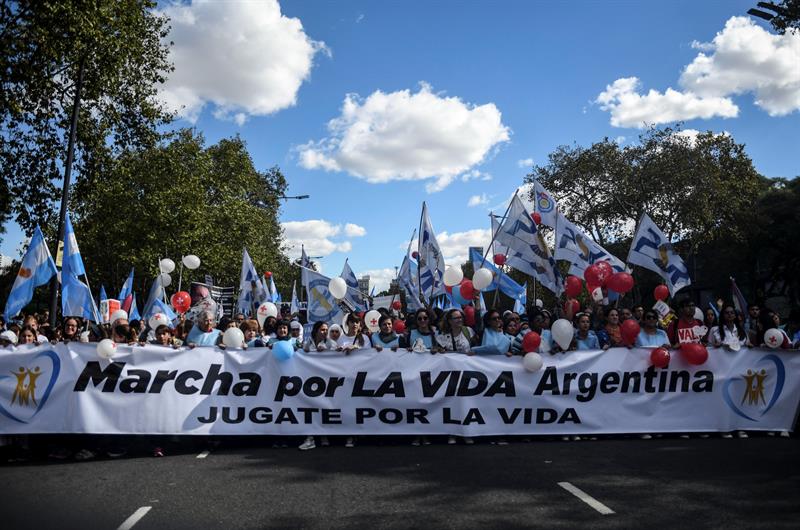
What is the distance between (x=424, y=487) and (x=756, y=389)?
5038 millimetres

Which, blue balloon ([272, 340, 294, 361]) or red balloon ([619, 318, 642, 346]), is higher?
red balloon ([619, 318, 642, 346])

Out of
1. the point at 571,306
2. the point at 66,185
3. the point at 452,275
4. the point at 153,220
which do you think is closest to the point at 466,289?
the point at 452,275

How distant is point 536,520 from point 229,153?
3941 cm

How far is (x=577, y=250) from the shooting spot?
39.7ft

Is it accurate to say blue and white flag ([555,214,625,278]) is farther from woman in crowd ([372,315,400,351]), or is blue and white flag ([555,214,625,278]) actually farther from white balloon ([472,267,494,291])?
woman in crowd ([372,315,400,351])

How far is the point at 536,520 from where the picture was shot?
4637 millimetres

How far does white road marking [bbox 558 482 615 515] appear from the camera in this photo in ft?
15.9

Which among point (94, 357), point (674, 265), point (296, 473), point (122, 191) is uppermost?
point (122, 191)

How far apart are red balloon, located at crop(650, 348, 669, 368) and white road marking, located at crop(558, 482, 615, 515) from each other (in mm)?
3012

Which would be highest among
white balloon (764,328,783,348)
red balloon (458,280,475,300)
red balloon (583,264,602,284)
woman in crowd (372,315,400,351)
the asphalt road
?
red balloon (583,264,602,284)

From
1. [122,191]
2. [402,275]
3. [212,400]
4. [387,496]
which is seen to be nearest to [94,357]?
[212,400]

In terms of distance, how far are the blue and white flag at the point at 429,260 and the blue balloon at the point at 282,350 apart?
653cm

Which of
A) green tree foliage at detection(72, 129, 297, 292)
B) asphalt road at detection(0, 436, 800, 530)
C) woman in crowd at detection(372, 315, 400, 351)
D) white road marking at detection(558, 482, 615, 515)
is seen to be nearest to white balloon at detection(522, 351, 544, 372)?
asphalt road at detection(0, 436, 800, 530)

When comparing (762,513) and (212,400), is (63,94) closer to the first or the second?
(212,400)
